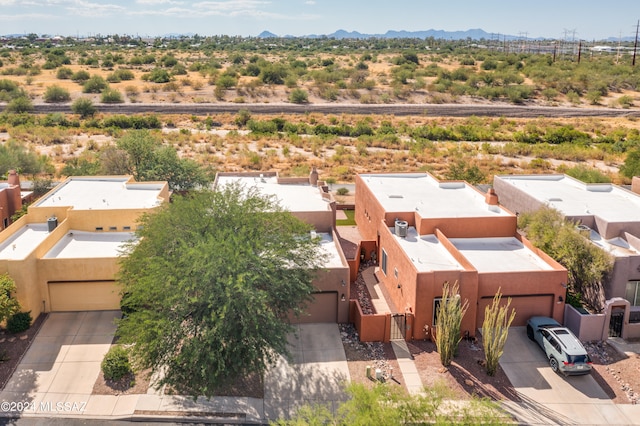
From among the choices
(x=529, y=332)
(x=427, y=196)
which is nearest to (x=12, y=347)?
(x=529, y=332)

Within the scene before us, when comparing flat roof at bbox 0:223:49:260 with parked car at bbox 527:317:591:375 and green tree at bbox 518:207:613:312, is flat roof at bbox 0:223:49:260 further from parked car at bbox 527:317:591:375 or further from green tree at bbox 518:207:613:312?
green tree at bbox 518:207:613:312

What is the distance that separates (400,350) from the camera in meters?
22.6

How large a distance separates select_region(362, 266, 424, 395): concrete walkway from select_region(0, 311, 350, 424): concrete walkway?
7.15ft

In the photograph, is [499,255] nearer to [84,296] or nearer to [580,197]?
[580,197]

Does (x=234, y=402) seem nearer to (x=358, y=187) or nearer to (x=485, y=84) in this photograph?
(x=358, y=187)

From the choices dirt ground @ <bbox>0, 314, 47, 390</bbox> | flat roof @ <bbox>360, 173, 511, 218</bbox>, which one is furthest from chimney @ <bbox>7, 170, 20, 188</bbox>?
flat roof @ <bbox>360, 173, 511, 218</bbox>

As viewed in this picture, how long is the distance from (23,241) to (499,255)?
22.3 metres

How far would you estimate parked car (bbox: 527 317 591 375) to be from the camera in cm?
2095

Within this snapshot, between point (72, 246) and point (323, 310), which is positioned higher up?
point (72, 246)

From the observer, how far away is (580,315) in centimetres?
2336

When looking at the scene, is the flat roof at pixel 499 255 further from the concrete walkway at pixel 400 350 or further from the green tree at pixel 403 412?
the green tree at pixel 403 412

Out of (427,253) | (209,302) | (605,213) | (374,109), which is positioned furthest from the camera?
(374,109)

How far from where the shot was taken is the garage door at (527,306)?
23.7 metres

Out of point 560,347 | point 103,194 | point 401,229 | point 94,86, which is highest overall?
point 94,86
